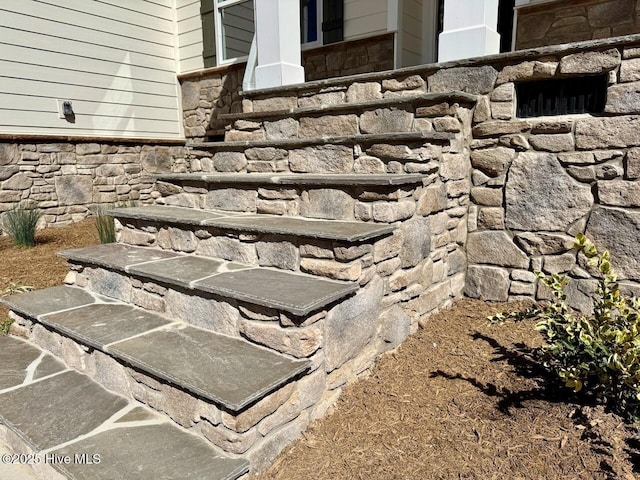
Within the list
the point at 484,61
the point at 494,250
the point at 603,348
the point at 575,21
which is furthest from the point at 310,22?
the point at 603,348

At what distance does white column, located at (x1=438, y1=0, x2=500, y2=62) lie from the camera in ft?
9.62

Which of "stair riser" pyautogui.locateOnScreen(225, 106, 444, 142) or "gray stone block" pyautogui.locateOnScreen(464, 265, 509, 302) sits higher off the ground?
"stair riser" pyautogui.locateOnScreen(225, 106, 444, 142)

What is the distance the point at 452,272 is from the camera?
2.99 meters

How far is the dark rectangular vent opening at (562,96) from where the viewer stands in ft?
8.35

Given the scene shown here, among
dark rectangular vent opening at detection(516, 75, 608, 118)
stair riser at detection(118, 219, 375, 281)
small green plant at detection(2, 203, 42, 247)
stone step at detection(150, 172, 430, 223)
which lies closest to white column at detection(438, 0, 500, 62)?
dark rectangular vent opening at detection(516, 75, 608, 118)

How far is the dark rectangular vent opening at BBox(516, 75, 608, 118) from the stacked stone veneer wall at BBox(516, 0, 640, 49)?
199 centimetres

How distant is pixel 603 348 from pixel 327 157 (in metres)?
1.81

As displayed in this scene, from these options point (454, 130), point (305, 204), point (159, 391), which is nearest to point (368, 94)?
point (454, 130)

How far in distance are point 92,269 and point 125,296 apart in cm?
36

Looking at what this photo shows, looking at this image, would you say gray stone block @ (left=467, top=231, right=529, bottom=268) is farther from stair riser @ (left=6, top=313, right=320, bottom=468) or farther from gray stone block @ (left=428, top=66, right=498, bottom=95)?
stair riser @ (left=6, top=313, right=320, bottom=468)

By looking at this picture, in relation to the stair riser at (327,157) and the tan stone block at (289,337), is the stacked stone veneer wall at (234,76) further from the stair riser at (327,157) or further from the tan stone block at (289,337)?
the tan stone block at (289,337)

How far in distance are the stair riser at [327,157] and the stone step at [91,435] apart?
5.67 ft

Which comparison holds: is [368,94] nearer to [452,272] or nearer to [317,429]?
[452,272]

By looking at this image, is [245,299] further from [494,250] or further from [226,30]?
[226,30]
